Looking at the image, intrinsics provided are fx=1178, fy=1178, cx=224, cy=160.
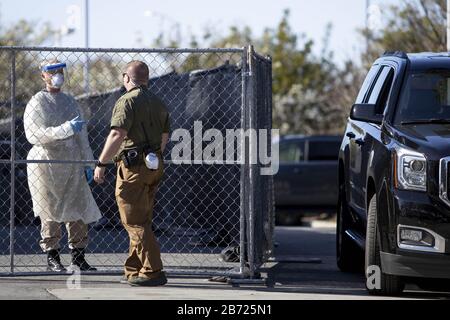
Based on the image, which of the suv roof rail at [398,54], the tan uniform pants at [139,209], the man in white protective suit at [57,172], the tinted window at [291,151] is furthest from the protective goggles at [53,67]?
the tinted window at [291,151]

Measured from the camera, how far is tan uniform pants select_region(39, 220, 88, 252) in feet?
35.5

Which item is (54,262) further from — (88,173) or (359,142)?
(359,142)

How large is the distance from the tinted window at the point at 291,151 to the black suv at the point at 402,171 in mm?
12550

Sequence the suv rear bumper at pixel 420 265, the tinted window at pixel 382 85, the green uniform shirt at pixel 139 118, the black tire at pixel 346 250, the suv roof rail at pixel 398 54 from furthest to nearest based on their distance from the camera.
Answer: the black tire at pixel 346 250 → the suv roof rail at pixel 398 54 → the tinted window at pixel 382 85 → the green uniform shirt at pixel 139 118 → the suv rear bumper at pixel 420 265

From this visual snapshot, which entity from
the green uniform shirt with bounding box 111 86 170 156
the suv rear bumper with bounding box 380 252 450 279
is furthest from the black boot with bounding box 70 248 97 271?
the suv rear bumper with bounding box 380 252 450 279

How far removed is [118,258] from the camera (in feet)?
40.0

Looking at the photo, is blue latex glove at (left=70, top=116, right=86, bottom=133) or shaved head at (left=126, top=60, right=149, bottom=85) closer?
shaved head at (left=126, top=60, right=149, bottom=85)

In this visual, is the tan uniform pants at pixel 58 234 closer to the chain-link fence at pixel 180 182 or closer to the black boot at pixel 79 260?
the black boot at pixel 79 260

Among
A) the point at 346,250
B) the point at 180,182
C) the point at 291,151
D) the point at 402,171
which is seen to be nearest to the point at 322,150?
the point at 291,151

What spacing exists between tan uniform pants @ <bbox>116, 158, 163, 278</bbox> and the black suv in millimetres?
1769

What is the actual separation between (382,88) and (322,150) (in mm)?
13536

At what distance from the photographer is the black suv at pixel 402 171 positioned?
8797 mm

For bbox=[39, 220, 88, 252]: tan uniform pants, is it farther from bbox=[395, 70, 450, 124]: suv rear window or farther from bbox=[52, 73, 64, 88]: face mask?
bbox=[395, 70, 450, 124]: suv rear window
